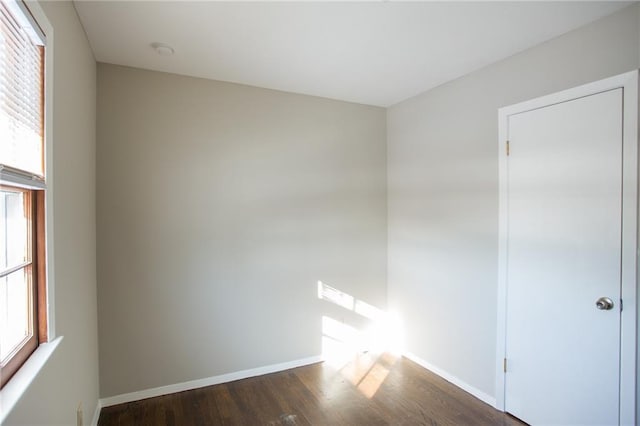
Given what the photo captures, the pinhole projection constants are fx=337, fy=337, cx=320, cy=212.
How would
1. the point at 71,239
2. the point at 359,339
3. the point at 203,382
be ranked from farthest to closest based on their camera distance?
the point at 359,339 < the point at 203,382 < the point at 71,239

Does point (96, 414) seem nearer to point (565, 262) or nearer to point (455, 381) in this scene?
point (455, 381)

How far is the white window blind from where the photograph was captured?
1099 mm

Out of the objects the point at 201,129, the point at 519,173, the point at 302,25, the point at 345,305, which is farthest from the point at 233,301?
the point at 519,173

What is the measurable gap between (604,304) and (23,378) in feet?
9.26

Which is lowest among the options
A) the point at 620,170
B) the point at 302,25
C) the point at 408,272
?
the point at 408,272

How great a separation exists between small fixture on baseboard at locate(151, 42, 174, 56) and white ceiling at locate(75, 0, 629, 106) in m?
0.04

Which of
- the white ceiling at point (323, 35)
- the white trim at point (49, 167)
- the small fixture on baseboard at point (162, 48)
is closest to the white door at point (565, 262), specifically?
the white ceiling at point (323, 35)

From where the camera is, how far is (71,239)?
179cm

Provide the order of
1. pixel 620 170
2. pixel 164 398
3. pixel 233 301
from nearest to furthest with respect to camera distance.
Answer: pixel 620 170
pixel 164 398
pixel 233 301

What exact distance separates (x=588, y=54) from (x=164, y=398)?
3.86m

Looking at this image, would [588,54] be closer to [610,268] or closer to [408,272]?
[610,268]

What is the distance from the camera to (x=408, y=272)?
3498mm

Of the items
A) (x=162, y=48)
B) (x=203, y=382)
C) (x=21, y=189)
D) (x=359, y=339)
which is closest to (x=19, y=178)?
(x=21, y=189)

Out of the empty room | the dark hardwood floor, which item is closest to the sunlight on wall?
the empty room
